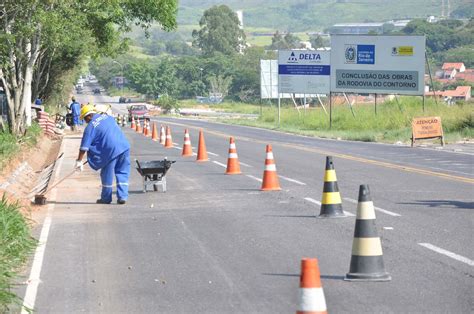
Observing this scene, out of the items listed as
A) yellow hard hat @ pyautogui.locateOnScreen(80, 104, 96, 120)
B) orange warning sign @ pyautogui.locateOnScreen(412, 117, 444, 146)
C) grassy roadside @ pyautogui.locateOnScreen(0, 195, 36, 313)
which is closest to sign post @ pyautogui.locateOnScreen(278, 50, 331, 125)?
orange warning sign @ pyautogui.locateOnScreen(412, 117, 444, 146)

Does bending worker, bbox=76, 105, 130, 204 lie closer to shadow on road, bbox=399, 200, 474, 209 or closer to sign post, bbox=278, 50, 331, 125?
shadow on road, bbox=399, 200, 474, 209

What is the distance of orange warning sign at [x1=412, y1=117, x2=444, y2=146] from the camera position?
36719 millimetres

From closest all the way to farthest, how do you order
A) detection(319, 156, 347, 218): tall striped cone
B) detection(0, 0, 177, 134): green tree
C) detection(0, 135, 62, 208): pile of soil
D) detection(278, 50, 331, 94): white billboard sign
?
1. detection(319, 156, 347, 218): tall striped cone
2. detection(0, 135, 62, 208): pile of soil
3. detection(0, 0, 177, 134): green tree
4. detection(278, 50, 331, 94): white billboard sign

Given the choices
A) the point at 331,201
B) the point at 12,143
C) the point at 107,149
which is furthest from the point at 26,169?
the point at 331,201

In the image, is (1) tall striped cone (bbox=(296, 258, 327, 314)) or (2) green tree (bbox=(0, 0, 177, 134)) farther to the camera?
(2) green tree (bbox=(0, 0, 177, 134))

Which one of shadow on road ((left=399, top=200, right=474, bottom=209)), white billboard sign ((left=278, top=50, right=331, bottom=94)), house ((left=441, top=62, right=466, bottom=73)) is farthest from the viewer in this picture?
house ((left=441, top=62, right=466, bottom=73))

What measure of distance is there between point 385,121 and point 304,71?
52.9 feet

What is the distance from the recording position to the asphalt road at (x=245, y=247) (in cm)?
890

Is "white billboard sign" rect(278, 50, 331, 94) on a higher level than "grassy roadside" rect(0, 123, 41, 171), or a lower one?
higher

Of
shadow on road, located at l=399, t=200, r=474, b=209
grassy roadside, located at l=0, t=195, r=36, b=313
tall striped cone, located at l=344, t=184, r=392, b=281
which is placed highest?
tall striped cone, located at l=344, t=184, r=392, b=281

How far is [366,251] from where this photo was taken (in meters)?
9.20

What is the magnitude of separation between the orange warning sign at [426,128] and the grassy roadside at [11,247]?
79.8 ft

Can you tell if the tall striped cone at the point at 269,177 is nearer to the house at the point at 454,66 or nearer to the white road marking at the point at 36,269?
the white road marking at the point at 36,269

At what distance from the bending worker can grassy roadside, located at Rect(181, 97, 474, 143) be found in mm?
24158
